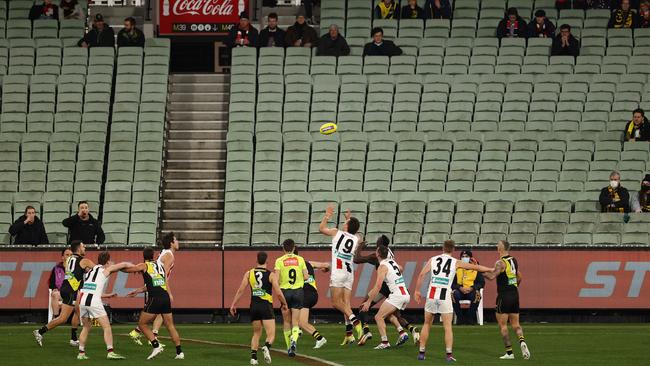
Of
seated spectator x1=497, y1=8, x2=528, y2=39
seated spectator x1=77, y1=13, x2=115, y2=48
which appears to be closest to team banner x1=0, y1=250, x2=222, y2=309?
seated spectator x1=77, y1=13, x2=115, y2=48

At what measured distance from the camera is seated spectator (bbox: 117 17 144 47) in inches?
1315

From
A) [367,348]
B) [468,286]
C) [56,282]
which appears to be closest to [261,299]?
[367,348]

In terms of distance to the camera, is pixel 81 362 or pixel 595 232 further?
pixel 595 232

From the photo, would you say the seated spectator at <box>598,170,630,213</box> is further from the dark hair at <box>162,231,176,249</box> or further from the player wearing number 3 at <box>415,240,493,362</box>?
the dark hair at <box>162,231,176,249</box>

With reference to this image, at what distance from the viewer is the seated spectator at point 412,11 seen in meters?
34.3

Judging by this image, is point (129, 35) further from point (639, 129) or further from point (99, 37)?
point (639, 129)

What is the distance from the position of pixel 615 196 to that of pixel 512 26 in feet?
24.4

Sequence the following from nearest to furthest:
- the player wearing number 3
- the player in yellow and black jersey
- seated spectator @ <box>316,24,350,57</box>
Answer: the player in yellow and black jersey → the player wearing number 3 → seated spectator @ <box>316,24,350,57</box>

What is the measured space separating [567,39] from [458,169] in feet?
19.4

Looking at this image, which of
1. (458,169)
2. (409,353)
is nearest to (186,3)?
(458,169)

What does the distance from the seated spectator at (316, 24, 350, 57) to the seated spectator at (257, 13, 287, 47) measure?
1.13m

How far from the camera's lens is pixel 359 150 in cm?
3033

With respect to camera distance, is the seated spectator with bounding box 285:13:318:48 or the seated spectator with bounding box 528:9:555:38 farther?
the seated spectator with bounding box 528:9:555:38

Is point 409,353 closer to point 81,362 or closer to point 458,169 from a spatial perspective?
point 81,362
